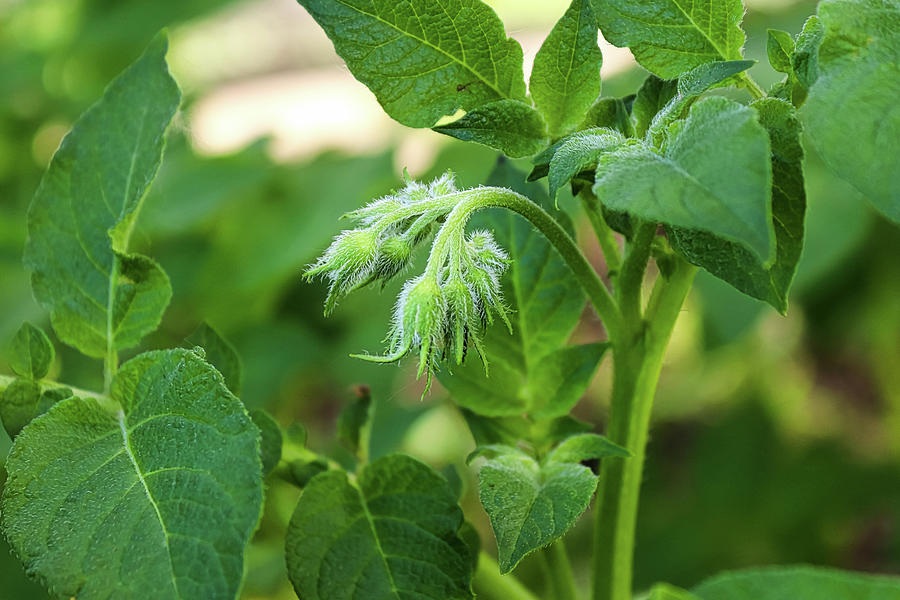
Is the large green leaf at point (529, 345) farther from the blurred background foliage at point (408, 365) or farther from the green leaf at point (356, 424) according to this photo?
the blurred background foliage at point (408, 365)

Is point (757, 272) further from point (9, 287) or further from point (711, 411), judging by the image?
point (711, 411)

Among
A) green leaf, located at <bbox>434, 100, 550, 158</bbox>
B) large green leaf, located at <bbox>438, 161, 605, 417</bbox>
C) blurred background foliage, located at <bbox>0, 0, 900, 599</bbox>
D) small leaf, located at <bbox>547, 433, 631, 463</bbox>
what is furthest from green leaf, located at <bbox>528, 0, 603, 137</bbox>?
blurred background foliage, located at <bbox>0, 0, 900, 599</bbox>

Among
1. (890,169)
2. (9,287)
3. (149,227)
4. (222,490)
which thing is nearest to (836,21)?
(890,169)

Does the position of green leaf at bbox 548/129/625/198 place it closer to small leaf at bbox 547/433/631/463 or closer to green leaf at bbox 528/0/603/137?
green leaf at bbox 528/0/603/137

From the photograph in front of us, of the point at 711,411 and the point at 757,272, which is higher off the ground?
the point at 757,272

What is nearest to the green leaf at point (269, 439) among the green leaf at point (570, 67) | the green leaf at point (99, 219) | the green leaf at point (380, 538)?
the green leaf at point (380, 538)

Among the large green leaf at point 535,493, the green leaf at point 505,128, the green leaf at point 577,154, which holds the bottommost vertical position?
Answer: the large green leaf at point 535,493
